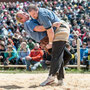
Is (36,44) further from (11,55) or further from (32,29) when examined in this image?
(32,29)

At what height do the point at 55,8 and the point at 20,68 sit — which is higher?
the point at 55,8

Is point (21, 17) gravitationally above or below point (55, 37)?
above

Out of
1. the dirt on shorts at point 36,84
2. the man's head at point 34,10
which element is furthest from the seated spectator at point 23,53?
the man's head at point 34,10

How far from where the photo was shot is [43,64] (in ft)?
29.7

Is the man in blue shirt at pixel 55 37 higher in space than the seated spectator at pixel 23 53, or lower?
higher

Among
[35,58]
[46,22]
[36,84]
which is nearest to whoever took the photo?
[46,22]

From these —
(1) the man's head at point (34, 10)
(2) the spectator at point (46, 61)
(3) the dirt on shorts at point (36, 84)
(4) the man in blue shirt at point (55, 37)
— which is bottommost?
(2) the spectator at point (46, 61)

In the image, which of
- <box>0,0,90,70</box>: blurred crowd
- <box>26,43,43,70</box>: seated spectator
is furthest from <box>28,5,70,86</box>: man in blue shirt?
<box>26,43,43,70</box>: seated spectator

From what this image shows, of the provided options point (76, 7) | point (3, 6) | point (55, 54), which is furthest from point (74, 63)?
point (3, 6)

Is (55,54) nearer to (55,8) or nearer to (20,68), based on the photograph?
(20,68)

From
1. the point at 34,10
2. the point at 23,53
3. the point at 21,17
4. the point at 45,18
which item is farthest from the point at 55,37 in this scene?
the point at 23,53

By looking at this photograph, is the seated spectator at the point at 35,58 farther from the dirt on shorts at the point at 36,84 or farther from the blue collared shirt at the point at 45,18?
the blue collared shirt at the point at 45,18

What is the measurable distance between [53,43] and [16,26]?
35.4 ft

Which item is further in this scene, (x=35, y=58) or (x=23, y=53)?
(x=23, y=53)
